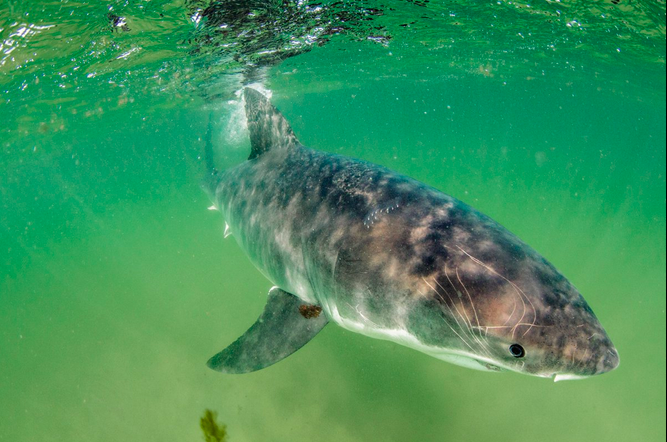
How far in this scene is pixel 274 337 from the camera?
12.7 feet

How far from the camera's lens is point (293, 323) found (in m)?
3.94

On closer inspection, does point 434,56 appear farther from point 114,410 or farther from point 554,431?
point 114,410

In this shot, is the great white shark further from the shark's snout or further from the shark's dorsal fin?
the shark's dorsal fin

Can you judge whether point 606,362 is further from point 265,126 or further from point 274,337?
→ point 265,126

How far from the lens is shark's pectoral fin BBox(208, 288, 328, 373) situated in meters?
3.77

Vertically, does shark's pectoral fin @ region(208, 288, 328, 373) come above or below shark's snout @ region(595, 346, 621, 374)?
below

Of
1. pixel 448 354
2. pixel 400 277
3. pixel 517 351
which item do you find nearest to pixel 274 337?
pixel 400 277

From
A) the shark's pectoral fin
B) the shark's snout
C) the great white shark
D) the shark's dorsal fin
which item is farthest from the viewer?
the shark's dorsal fin

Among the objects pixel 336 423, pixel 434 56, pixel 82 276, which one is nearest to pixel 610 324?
pixel 336 423

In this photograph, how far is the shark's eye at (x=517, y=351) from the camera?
85.8 inches

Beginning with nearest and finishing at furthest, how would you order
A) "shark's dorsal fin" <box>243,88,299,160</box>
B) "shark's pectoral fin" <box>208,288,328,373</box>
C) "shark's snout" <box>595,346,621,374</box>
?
1. "shark's snout" <box>595,346,621,374</box>
2. "shark's pectoral fin" <box>208,288,328,373</box>
3. "shark's dorsal fin" <box>243,88,299,160</box>

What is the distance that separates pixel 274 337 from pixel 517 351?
2468mm

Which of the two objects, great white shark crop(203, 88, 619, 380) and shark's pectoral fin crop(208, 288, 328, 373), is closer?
great white shark crop(203, 88, 619, 380)

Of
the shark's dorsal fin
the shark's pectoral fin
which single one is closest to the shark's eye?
the shark's pectoral fin
